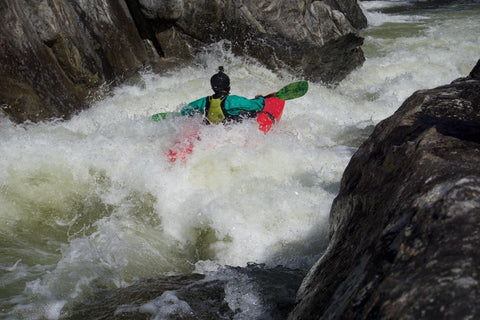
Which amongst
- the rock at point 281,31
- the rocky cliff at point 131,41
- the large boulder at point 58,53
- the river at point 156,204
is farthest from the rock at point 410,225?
the rock at point 281,31

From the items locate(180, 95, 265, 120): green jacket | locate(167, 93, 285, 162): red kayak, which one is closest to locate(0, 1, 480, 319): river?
locate(167, 93, 285, 162): red kayak

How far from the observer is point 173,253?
3320 mm

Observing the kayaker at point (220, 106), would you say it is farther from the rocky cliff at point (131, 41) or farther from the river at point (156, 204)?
the rocky cliff at point (131, 41)

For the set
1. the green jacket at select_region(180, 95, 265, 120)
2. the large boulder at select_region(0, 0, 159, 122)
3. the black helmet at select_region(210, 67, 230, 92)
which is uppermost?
the large boulder at select_region(0, 0, 159, 122)

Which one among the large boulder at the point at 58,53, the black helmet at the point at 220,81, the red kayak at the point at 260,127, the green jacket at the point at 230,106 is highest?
the large boulder at the point at 58,53

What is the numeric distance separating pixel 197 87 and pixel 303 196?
325 centimetres

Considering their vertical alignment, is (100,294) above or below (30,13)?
below

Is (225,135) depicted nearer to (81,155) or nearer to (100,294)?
(81,155)

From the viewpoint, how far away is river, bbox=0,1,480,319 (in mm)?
2471

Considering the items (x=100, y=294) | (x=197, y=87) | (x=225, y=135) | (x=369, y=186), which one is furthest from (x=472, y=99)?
(x=197, y=87)

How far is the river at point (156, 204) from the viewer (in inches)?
97.3

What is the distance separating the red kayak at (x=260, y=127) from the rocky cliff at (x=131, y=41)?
1833 mm

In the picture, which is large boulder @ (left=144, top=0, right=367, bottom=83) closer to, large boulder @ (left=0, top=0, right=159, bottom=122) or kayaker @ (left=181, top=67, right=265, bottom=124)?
large boulder @ (left=0, top=0, right=159, bottom=122)

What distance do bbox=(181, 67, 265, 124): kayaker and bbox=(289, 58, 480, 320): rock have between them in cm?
268
